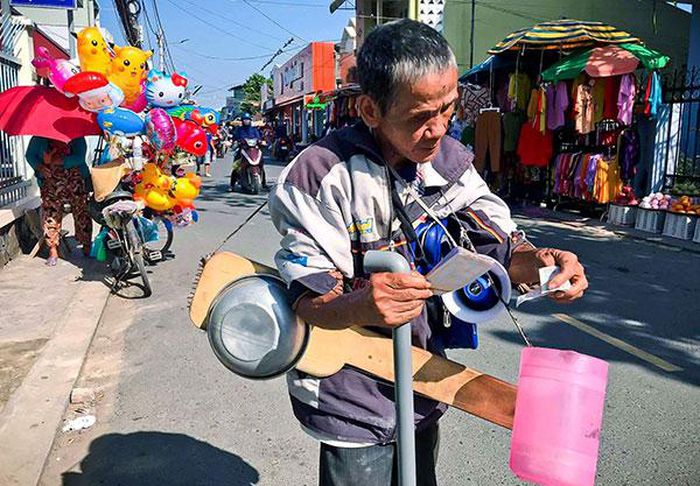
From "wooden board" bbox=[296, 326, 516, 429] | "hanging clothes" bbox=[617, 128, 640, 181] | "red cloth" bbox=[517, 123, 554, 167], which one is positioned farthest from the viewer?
"red cloth" bbox=[517, 123, 554, 167]

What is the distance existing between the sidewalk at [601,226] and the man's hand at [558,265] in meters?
7.31

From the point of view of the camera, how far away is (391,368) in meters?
1.55

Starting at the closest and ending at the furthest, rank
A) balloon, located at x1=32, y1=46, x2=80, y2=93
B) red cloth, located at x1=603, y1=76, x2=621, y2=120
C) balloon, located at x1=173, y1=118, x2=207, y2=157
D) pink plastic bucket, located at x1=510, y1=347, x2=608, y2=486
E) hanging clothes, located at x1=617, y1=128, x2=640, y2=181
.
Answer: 1. pink plastic bucket, located at x1=510, y1=347, x2=608, y2=486
2. balloon, located at x1=32, y1=46, x2=80, y2=93
3. balloon, located at x1=173, y1=118, x2=207, y2=157
4. red cloth, located at x1=603, y1=76, x2=621, y2=120
5. hanging clothes, located at x1=617, y1=128, x2=640, y2=181

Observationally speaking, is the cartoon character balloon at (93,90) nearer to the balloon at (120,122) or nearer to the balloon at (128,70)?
the balloon at (120,122)

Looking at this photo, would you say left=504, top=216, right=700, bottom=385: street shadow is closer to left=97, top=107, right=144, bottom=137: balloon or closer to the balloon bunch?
the balloon bunch

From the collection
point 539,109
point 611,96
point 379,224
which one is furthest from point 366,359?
point 539,109

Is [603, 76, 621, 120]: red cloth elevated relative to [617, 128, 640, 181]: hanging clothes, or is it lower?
elevated

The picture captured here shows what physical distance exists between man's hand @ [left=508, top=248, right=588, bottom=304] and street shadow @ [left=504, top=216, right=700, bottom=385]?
2892 mm

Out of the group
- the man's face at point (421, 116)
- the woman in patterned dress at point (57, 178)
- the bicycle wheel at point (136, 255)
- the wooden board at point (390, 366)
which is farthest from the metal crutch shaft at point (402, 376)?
the woman in patterned dress at point (57, 178)

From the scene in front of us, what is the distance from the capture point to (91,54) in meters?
6.18

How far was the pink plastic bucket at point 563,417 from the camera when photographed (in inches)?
51.9

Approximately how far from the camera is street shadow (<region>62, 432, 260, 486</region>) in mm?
2936

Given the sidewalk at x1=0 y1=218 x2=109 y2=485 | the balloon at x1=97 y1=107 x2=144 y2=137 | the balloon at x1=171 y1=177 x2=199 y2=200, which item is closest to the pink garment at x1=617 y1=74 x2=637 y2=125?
the balloon at x1=171 y1=177 x2=199 y2=200

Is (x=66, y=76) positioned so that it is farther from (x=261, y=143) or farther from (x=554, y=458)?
(x=261, y=143)
